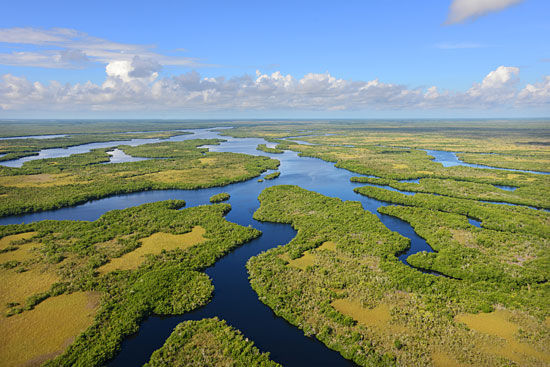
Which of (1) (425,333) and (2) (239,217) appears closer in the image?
(1) (425,333)

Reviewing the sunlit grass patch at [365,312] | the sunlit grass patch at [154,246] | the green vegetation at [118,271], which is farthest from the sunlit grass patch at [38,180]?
the sunlit grass patch at [365,312]

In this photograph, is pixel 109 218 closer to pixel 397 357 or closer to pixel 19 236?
pixel 19 236

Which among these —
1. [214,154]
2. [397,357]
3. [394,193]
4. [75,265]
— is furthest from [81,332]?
[214,154]

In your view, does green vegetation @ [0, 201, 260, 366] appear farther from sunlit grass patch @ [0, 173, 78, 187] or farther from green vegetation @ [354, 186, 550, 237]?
green vegetation @ [354, 186, 550, 237]

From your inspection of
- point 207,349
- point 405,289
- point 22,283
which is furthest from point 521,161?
point 22,283

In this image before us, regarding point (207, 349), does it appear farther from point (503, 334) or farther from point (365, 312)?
point (503, 334)

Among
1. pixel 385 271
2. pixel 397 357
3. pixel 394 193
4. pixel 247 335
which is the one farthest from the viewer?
pixel 394 193

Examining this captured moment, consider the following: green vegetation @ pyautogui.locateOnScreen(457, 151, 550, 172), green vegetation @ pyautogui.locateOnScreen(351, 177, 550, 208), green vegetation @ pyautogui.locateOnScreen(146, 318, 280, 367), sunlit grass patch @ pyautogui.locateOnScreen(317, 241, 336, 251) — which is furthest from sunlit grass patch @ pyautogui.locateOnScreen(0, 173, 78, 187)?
green vegetation @ pyautogui.locateOnScreen(457, 151, 550, 172)
